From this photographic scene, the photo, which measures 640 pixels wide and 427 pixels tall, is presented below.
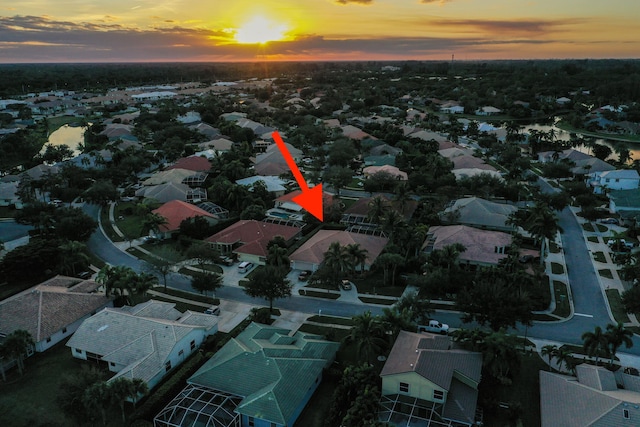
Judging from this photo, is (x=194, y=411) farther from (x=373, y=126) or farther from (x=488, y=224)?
(x=373, y=126)

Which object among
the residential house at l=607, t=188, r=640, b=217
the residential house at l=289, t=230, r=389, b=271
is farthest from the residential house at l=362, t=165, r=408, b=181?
the residential house at l=607, t=188, r=640, b=217

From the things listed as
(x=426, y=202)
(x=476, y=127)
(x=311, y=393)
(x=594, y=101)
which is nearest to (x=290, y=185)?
(x=426, y=202)

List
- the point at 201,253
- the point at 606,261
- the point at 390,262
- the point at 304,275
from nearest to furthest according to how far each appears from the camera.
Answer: the point at 390,262 → the point at 201,253 → the point at 304,275 → the point at 606,261

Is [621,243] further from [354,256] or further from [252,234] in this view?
[252,234]

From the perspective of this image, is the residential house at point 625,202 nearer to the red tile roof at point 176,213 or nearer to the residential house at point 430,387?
the residential house at point 430,387

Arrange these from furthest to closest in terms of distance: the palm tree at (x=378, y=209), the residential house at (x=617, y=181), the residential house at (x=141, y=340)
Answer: the residential house at (x=617, y=181) < the palm tree at (x=378, y=209) < the residential house at (x=141, y=340)

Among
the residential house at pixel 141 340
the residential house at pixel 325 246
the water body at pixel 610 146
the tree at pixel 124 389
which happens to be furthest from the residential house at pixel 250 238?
the water body at pixel 610 146

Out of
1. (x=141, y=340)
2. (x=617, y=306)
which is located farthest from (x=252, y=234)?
(x=617, y=306)
